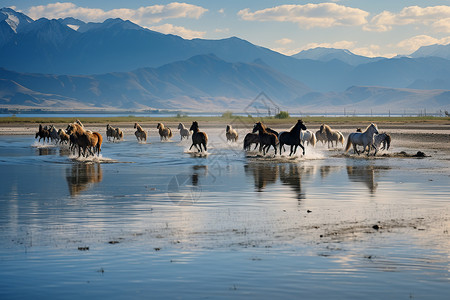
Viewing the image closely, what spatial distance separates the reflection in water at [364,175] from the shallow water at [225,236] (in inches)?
3.7

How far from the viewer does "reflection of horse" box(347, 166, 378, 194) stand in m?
21.1

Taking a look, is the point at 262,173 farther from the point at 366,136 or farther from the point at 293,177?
the point at 366,136

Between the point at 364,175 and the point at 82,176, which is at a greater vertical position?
the point at 82,176

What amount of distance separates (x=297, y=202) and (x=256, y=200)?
109 centimetres

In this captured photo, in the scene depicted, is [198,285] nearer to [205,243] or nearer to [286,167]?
[205,243]

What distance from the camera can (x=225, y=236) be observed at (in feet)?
40.5

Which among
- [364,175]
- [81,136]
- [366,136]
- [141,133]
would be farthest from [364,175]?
[141,133]

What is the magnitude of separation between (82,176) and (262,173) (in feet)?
21.7

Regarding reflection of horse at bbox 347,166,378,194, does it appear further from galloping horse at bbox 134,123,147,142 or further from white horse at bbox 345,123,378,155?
galloping horse at bbox 134,123,147,142

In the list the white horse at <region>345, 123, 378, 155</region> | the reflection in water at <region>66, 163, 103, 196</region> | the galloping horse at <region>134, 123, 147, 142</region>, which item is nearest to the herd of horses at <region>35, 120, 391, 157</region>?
the white horse at <region>345, 123, 378, 155</region>

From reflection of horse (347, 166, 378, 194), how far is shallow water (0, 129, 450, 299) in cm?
8

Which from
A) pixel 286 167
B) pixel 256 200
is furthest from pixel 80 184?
pixel 286 167

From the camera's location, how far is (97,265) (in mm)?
10086

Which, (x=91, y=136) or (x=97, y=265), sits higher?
(x=91, y=136)
